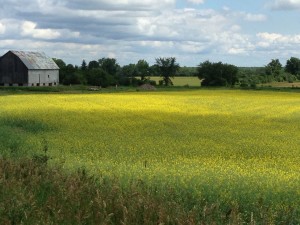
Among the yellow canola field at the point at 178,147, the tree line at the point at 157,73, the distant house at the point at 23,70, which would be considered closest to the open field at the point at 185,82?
the tree line at the point at 157,73

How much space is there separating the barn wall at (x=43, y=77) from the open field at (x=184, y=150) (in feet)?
186

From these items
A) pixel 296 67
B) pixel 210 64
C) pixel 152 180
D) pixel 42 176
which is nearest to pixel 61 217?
pixel 42 176

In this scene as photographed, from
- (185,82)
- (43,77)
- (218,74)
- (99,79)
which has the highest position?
(218,74)

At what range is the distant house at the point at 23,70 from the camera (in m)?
85.5

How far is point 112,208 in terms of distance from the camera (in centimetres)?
644

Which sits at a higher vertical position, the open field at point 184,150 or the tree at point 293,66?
the tree at point 293,66

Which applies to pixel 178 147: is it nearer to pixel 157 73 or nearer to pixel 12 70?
pixel 12 70

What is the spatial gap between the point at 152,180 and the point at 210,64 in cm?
9117

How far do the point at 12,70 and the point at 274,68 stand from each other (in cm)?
6219

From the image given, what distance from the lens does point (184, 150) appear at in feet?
52.0

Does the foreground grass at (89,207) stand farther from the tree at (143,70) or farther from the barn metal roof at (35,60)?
the tree at (143,70)

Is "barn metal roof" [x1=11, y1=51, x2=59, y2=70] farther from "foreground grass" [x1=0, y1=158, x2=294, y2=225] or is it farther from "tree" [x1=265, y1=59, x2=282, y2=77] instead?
"foreground grass" [x1=0, y1=158, x2=294, y2=225]

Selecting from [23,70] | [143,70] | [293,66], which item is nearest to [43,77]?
[23,70]

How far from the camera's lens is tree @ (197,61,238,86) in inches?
3821
